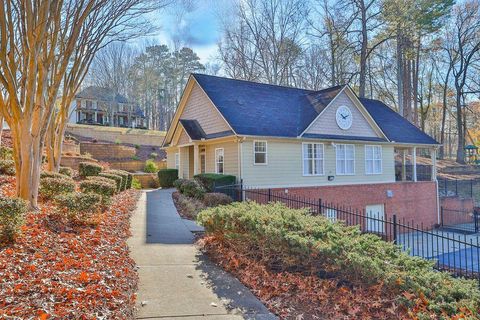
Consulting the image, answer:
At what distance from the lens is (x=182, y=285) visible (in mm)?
5465

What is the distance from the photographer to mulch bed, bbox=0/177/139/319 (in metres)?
3.76

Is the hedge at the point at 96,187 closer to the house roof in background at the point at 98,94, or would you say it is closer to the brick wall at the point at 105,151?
the brick wall at the point at 105,151

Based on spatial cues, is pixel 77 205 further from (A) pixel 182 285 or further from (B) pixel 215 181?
(B) pixel 215 181

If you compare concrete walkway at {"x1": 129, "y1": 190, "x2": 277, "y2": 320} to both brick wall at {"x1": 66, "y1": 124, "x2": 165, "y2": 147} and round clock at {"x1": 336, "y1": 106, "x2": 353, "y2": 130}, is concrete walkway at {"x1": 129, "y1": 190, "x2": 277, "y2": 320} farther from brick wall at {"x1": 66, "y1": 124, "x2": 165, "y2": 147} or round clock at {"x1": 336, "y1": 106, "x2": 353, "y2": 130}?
brick wall at {"x1": 66, "y1": 124, "x2": 165, "y2": 147}

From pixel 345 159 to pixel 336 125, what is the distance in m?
1.94

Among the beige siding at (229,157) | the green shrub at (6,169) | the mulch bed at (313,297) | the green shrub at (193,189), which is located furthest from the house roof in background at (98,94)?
the mulch bed at (313,297)

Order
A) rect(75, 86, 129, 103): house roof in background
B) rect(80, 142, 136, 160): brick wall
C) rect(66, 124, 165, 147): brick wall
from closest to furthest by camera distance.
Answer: rect(80, 142, 136, 160): brick wall
rect(66, 124, 165, 147): brick wall
rect(75, 86, 129, 103): house roof in background

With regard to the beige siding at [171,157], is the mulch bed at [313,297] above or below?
below

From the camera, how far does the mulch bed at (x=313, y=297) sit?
434 centimetres

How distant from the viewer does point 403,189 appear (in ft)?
66.1

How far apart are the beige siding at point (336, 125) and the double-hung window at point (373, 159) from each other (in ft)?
2.77

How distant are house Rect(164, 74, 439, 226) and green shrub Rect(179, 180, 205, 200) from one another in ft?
6.15

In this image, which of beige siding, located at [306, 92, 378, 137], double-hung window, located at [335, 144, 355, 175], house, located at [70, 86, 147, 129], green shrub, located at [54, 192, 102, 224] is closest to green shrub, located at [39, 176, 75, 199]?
green shrub, located at [54, 192, 102, 224]

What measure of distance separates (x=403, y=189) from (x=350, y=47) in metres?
13.1
